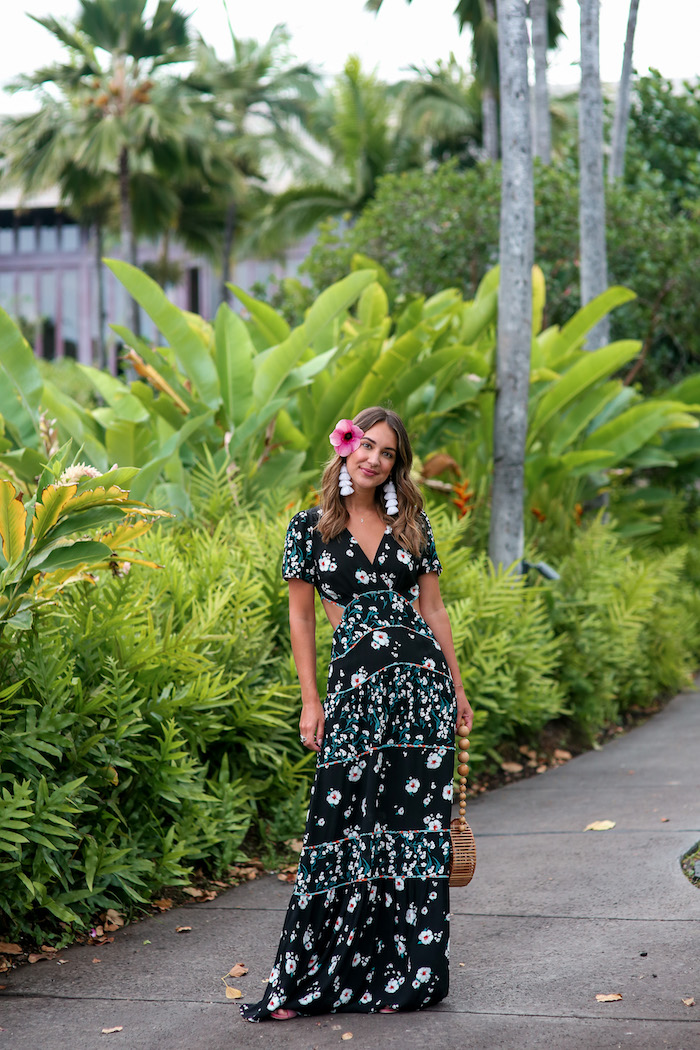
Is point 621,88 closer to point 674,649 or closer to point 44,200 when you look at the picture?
point 674,649

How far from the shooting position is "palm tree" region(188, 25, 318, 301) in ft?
93.1

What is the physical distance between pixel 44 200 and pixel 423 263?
25.8 metres

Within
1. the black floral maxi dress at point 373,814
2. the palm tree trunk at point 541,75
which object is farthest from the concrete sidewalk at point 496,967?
the palm tree trunk at point 541,75

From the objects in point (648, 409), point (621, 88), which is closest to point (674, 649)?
point (648, 409)

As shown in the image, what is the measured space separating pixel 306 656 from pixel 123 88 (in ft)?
78.8

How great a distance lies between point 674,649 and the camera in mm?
8867

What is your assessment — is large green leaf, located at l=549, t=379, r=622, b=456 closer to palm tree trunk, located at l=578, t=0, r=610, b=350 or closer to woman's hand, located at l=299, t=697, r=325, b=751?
palm tree trunk, located at l=578, t=0, r=610, b=350

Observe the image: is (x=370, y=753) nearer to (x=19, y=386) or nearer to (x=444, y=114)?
(x=19, y=386)

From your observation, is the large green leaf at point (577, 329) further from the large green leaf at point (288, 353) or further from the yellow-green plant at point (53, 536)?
the yellow-green plant at point (53, 536)

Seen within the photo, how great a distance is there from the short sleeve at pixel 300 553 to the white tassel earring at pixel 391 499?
9.3 inches

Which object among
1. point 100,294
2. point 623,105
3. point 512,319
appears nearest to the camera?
point 512,319

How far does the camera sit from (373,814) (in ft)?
10.5

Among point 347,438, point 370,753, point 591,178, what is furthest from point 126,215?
point 370,753

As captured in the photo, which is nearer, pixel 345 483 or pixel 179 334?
pixel 345 483
